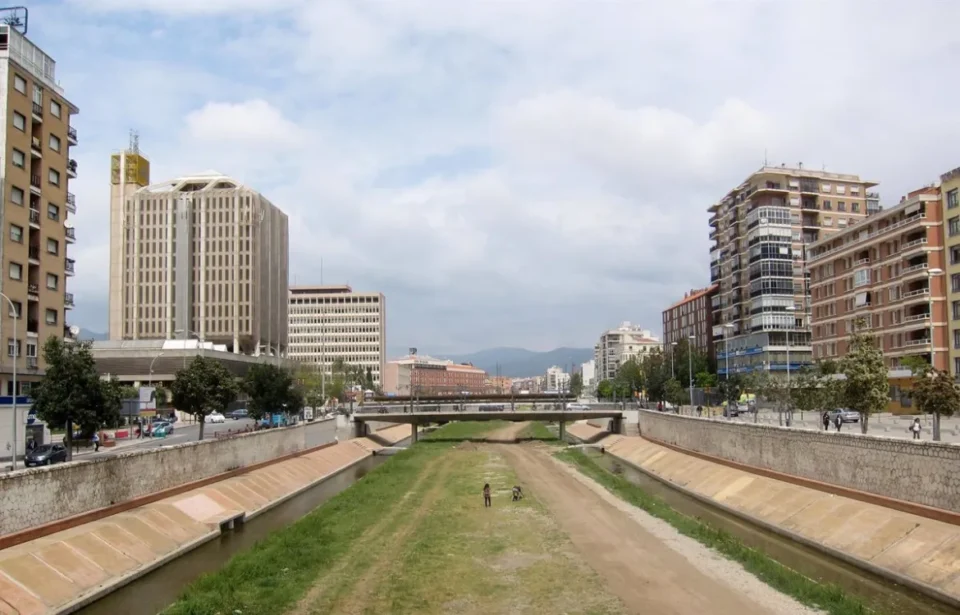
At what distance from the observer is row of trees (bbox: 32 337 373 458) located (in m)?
50.2

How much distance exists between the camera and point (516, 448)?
11400cm

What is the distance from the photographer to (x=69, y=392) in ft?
165

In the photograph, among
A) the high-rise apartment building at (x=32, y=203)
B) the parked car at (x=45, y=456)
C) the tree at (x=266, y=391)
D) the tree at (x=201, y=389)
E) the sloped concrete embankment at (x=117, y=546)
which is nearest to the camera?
the sloped concrete embankment at (x=117, y=546)

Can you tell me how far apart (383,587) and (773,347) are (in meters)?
120

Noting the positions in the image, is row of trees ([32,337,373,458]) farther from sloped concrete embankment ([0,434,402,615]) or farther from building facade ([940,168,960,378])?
building facade ([940,168,960,378])

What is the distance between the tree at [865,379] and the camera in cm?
5472

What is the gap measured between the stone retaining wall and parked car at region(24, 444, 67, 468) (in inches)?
2053

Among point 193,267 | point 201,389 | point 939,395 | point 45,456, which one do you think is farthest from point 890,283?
point 193,267

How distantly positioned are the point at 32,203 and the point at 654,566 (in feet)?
222

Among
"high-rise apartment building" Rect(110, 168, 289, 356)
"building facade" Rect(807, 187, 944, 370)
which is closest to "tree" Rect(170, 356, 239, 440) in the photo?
"building facade" Rect(807, 187, 944, 370)

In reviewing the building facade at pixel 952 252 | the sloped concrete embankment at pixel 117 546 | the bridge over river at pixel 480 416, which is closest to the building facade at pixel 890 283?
the building facade at pixel 952 252

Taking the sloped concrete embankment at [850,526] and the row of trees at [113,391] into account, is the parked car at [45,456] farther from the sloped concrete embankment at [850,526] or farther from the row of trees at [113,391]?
the sloped concrete embankment at [850,526]

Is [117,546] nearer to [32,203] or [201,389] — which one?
[201,389]

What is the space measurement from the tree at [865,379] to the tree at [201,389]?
5086 cm
